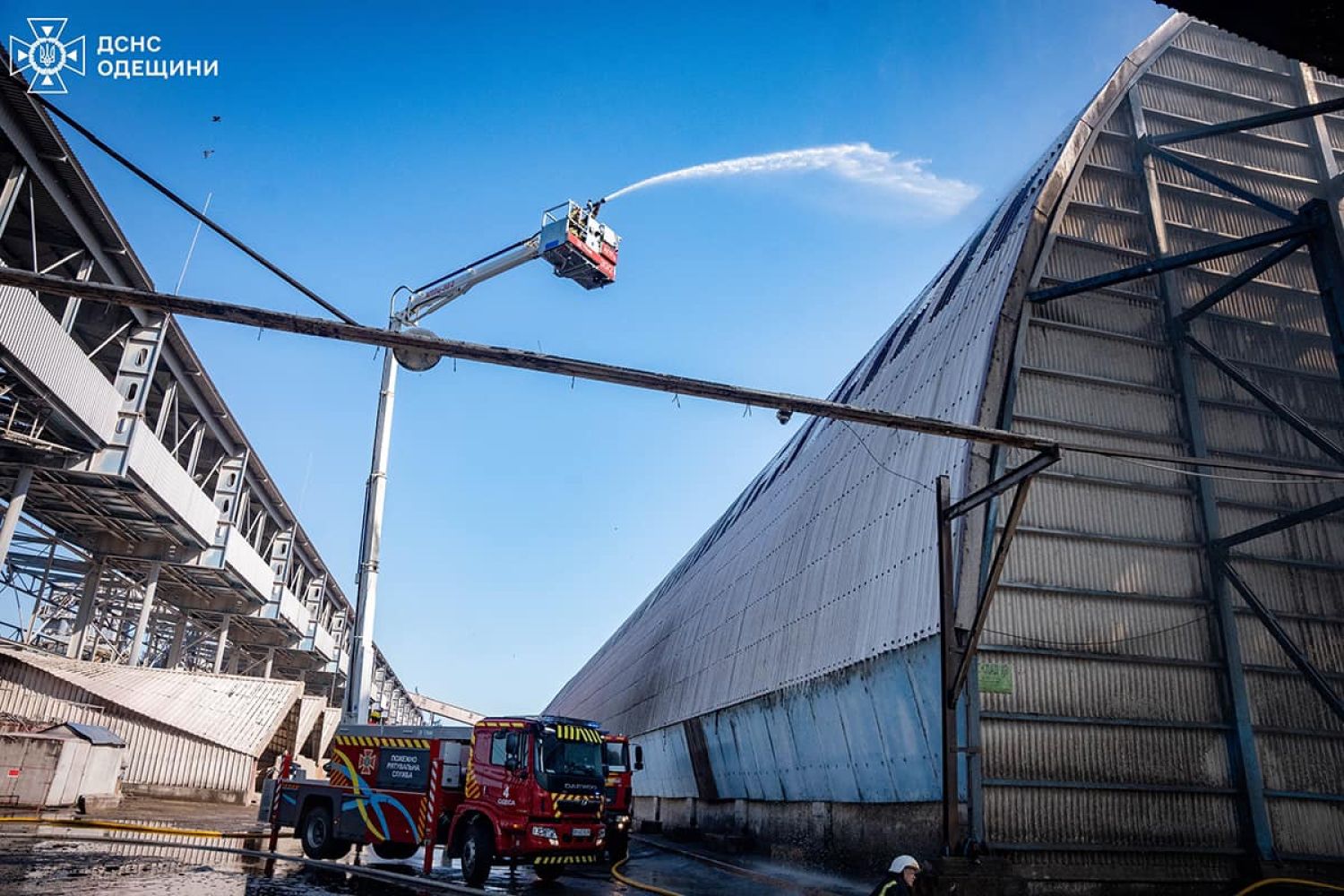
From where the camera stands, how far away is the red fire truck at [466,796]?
1576cm

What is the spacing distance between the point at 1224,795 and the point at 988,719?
525 centimetres

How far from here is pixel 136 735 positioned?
30391mm

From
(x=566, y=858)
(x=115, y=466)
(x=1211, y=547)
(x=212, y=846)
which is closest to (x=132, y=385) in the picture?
(x=115, y=466)

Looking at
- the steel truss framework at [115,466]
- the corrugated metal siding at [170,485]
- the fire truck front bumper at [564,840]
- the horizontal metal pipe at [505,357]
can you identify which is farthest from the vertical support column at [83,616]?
the horizontal metal pipe at [505,357]

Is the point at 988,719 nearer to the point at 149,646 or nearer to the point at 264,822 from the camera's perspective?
the point at 264,822

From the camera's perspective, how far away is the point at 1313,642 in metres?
17.8

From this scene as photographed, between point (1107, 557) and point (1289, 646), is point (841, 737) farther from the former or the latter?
point (1289, 646)

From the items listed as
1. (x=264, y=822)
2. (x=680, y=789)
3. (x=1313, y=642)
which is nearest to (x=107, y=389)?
(x=264, y=822)

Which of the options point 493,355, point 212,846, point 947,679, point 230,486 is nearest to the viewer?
point 493,355

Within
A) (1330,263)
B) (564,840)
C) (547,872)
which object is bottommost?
(547,872)

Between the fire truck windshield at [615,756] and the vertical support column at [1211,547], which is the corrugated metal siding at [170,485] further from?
the vertical support column at [1211,547]

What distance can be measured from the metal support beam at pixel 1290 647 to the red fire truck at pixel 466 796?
13.6 metres

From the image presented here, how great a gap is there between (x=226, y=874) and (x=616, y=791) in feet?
25.1

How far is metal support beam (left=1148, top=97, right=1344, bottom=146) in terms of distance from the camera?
16.0 m
